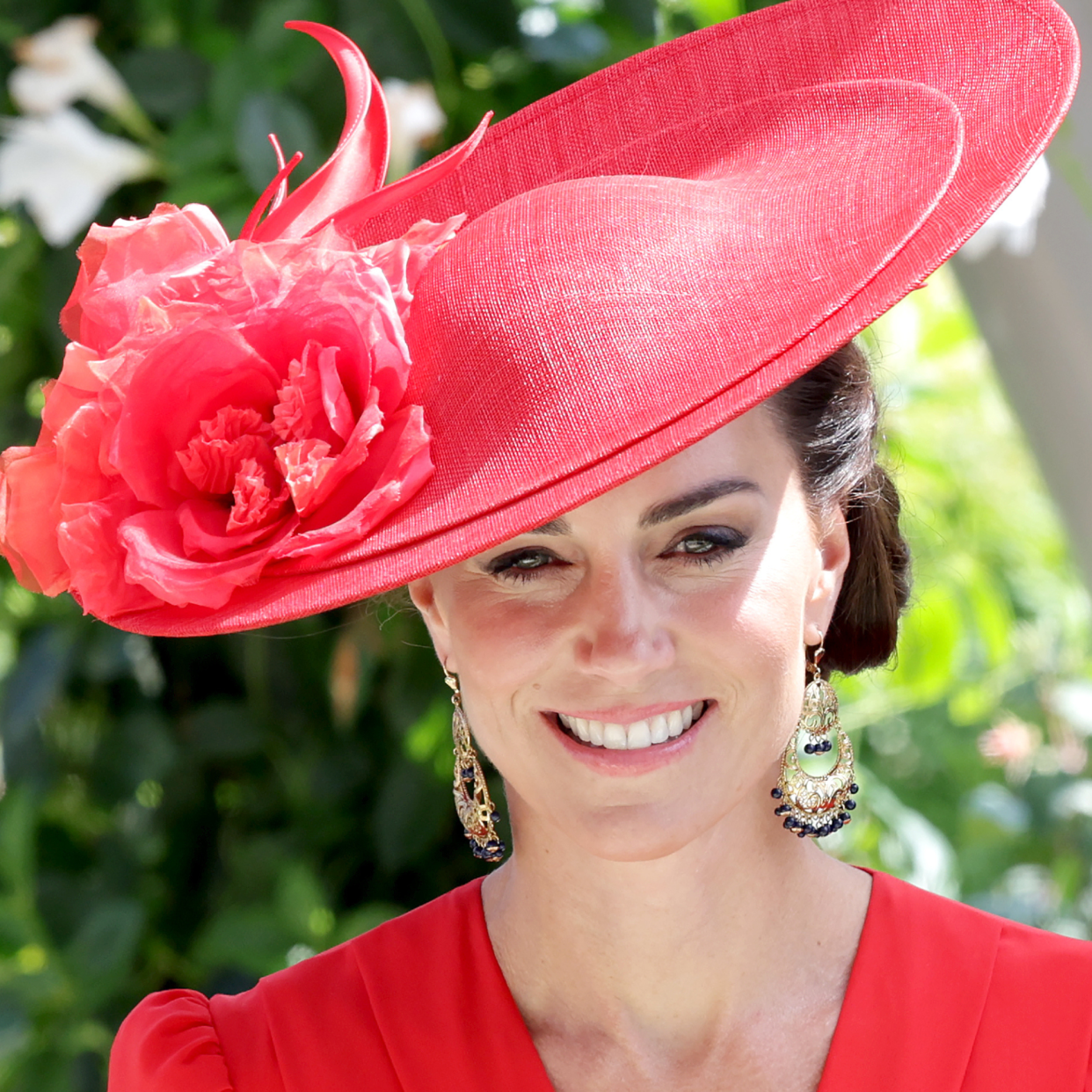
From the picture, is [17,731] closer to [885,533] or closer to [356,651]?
[356,651]

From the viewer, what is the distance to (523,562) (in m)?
1.03

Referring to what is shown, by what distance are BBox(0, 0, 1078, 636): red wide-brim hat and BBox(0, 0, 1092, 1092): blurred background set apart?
60 cm

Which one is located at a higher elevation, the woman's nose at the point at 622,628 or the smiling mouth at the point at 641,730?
the woman's nose at the point at 622,628

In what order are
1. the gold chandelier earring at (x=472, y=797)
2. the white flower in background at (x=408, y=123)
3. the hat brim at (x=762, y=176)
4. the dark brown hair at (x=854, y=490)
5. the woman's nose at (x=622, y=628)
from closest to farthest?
1. the hat brim at (x=762, y=176)
2. the woman's nose at (x=622, y=628)
3. the dark brown hair at (x=854, y=490)
4. the gold chandelier earring at (x=472, y=797)
5. the white flower in background at (x=408, y=123)

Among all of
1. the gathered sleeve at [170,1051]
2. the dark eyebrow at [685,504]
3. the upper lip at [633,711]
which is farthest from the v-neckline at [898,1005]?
the dark eyebrow at [685,504]

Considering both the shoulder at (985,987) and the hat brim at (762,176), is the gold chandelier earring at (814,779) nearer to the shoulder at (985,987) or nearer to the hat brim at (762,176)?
the shoulder at (985,987)

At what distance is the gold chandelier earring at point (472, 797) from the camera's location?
1.22 meters

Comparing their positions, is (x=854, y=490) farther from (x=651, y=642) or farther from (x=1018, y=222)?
(x=1018, y=222)

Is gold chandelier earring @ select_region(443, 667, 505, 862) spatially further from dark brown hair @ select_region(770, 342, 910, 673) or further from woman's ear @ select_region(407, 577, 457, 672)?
dark brown hair @ select_region(770, 342, 910, 673)

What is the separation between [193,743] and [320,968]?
714 mm

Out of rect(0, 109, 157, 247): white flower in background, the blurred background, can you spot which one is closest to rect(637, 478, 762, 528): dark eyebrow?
the blurred background

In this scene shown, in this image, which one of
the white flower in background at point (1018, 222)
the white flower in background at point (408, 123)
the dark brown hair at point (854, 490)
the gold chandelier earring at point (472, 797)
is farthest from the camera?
the white flower in background at point (408, 123)

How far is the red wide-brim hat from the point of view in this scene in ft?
2.71

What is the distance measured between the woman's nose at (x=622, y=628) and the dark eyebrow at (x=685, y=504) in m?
0.04
